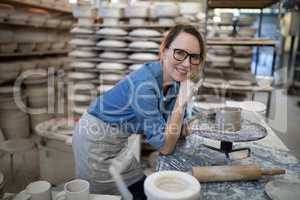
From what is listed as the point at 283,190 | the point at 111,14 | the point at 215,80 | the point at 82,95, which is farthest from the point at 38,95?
the point at 283,190

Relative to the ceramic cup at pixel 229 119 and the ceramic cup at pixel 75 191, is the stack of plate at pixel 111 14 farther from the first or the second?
the ceramic cup at pixel 75 191

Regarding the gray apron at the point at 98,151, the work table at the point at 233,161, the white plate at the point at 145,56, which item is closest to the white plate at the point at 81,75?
the white plate at the point at 145,56

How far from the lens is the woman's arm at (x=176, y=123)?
1091 millimetres

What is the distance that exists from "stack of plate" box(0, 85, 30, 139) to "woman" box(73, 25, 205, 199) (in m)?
1.74

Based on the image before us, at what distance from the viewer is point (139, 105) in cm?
112

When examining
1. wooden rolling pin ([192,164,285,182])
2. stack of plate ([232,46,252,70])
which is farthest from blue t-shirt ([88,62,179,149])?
stack of plate ([232,46,252,70])

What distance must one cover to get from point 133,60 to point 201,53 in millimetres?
1459

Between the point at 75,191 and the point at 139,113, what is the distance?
15.7 inches

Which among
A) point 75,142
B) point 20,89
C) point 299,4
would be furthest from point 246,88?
point 299,4

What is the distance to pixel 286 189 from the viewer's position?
0.82 meters

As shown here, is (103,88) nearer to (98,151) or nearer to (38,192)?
(98,151)

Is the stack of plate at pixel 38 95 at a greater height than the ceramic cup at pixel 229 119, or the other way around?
the ceramic cup at pixel 229 119

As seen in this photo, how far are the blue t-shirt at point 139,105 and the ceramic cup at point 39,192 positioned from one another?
407 millimetres

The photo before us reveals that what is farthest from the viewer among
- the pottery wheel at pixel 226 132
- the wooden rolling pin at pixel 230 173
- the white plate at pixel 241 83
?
the white plate at pixel 241 83
